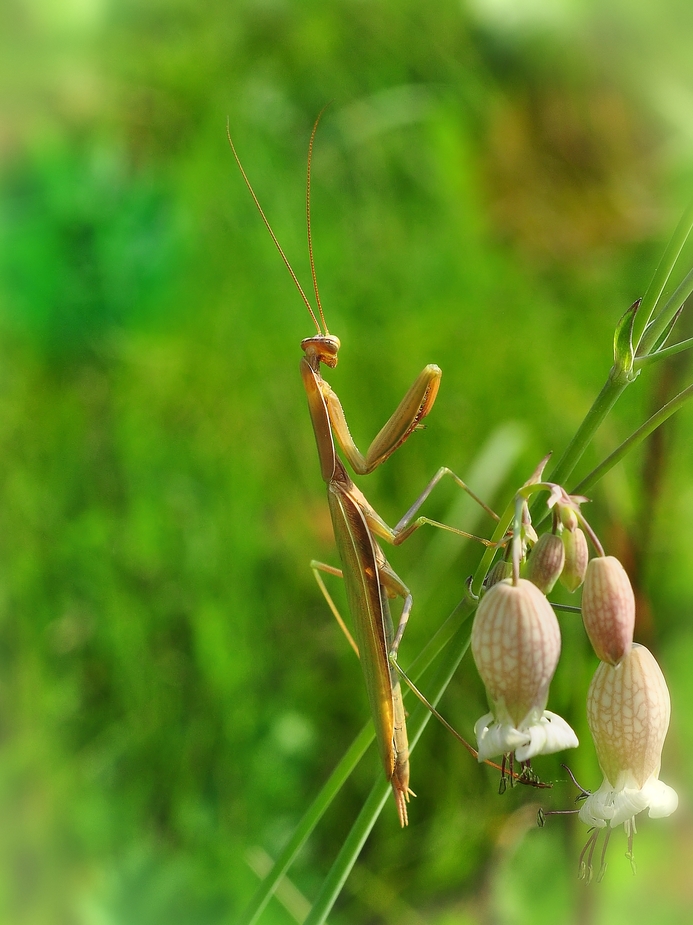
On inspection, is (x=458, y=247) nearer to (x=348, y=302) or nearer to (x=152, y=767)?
(x=348, y=302)

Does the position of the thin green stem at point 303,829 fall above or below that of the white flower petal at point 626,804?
below

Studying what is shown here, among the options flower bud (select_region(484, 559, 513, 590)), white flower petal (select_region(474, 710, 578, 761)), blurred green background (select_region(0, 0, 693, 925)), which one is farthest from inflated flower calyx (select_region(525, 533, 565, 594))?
blurred green background (select_region(0, 0, 693, 925))

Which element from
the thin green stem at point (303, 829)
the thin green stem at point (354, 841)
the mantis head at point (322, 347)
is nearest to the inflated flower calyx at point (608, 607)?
the thin green stem at point (354, 841)

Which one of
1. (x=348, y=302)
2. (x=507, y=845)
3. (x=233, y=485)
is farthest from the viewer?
(x=348, y=302)

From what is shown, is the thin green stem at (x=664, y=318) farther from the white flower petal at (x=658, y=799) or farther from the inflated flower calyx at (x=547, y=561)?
the white flower petal at (x=658, y=799)

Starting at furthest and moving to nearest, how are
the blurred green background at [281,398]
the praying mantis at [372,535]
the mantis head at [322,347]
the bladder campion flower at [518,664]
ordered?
the blurred green background at [281,398], the mantis head at [322,347], the praying mantis at [372,535], the bladder campion flower at [518,664]

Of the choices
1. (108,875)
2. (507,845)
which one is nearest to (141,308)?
(108,875)
